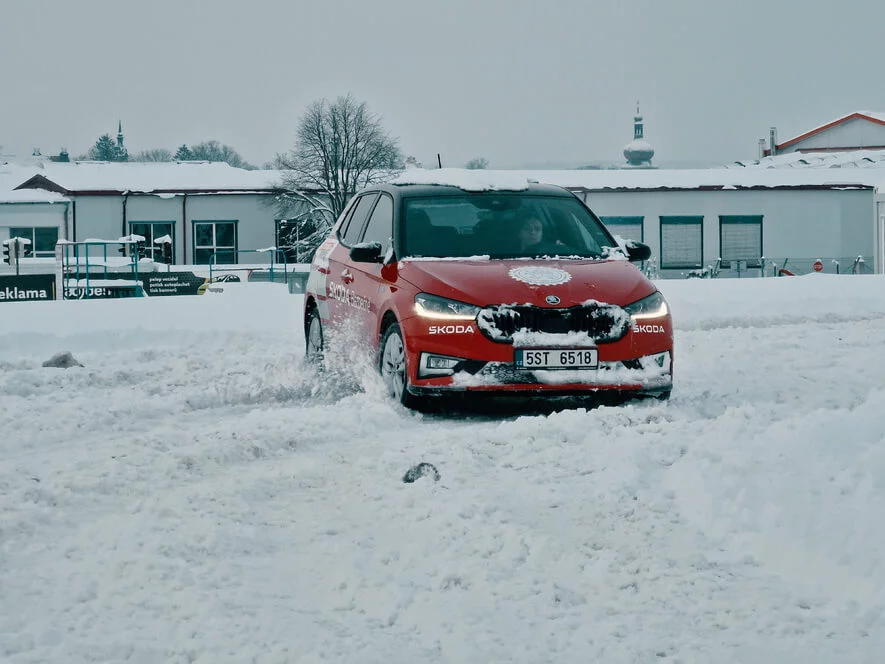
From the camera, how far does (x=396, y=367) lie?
26.2ft

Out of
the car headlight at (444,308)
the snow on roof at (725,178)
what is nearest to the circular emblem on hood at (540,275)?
the car headlight at (444,308)

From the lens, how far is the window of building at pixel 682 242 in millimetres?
50125

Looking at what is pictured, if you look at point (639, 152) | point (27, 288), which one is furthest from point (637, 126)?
point (27, 288)

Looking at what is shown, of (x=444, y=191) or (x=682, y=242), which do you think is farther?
(x=682, y=242)

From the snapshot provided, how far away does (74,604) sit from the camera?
399 centimetres

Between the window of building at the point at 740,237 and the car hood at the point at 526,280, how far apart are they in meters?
43.4

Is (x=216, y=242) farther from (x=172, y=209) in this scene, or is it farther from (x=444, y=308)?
(x=444, y=308)

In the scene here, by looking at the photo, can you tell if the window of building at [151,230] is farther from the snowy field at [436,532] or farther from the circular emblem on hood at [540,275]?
the circular emblem on hood at [540,275]

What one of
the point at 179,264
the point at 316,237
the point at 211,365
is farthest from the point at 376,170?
the point at 211,365

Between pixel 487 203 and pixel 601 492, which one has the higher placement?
pixel 487 203

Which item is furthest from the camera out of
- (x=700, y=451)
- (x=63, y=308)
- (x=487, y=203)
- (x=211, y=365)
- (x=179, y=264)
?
(x=179, y=264)

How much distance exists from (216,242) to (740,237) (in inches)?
856

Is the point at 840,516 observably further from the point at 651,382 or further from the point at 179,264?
the point at 179,264

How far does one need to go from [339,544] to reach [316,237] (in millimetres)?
45648
